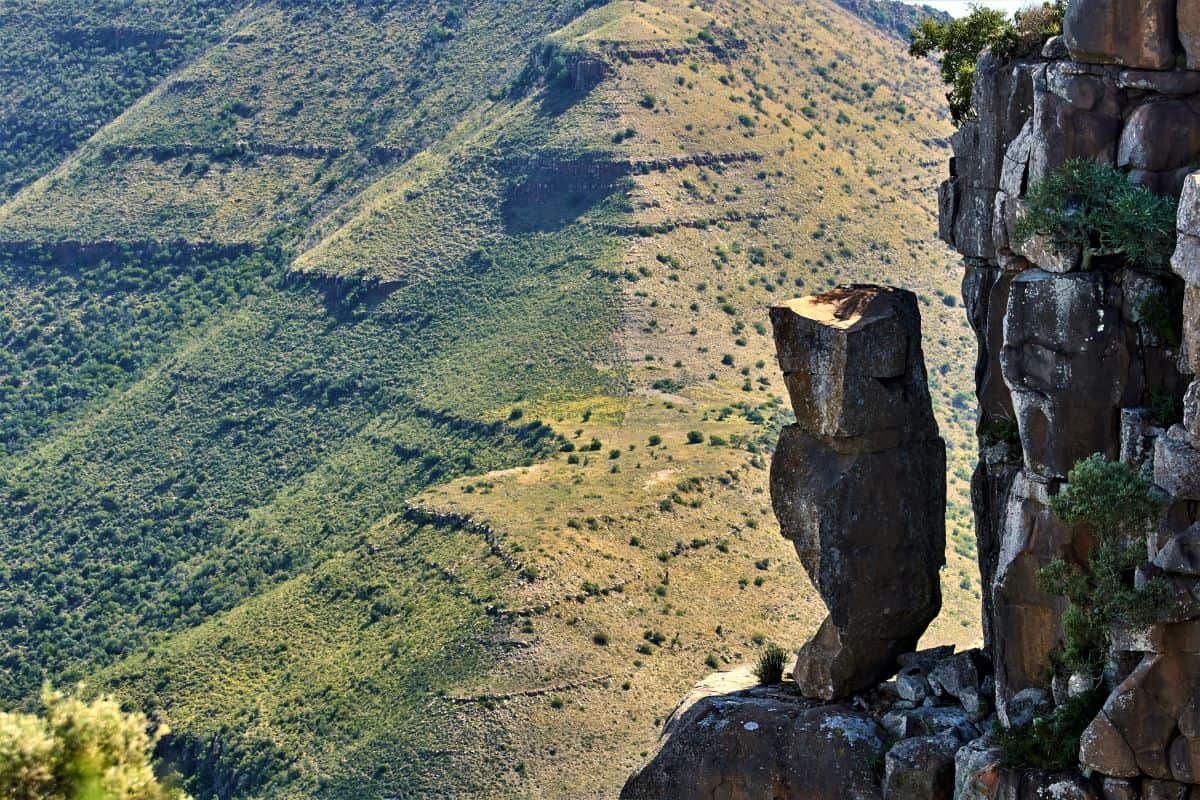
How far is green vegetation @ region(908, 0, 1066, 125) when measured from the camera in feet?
140

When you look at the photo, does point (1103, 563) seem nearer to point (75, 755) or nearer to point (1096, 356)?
point (1096, 356)

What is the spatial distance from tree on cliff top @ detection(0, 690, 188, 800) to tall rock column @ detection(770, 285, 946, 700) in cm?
1841

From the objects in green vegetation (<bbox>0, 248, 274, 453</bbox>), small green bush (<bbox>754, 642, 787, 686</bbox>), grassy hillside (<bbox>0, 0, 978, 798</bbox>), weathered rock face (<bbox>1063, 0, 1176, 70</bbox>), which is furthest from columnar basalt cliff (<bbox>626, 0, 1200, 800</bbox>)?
green vegetation (<bbox>0, 248, 274, 453</bbox>)

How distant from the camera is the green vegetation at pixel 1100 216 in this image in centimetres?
3800

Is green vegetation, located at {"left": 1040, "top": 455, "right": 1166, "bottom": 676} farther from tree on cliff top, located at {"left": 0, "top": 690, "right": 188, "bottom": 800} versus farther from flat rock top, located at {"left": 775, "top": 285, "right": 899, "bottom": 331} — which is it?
tree on cliff top, located at {"left": 0, "top": 690, "right": 188, "bottom": 800}

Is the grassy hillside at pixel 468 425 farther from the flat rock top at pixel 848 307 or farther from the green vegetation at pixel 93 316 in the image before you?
the flat rock top at pixel 848 307

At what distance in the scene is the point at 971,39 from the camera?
4800 centimetres

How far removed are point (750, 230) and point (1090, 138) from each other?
12555 cm

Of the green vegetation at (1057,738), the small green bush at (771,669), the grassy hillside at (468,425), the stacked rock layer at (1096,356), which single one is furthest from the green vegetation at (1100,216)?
the grassy hillside at (468,425)

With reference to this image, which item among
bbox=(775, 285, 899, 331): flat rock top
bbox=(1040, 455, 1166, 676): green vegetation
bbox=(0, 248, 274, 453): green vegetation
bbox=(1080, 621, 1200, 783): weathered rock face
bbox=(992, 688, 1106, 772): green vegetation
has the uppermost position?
bbox=(775, 285, 899, 331): flat rock top

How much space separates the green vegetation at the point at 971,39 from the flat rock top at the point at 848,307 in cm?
467

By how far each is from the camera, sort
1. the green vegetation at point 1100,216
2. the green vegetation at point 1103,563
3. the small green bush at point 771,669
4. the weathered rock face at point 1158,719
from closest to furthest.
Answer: the weathered rock face at point 1158,719
the green vegetation at point 1103,563
the green vegetation at point 1100,216
the small green bush at point 771,669

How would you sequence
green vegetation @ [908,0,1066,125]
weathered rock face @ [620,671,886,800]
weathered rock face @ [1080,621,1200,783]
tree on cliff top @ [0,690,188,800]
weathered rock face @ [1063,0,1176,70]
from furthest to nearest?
weathered rock face @ [620,671,886,800] → green vegetation @ [908,0,1066,125] → weathered rock face @ [1063,0,1176,70] → weathered rock face @ [1080,621,1200,783] → tree on cliff top @ [0,690,188,800]

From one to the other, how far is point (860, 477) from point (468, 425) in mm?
91537
